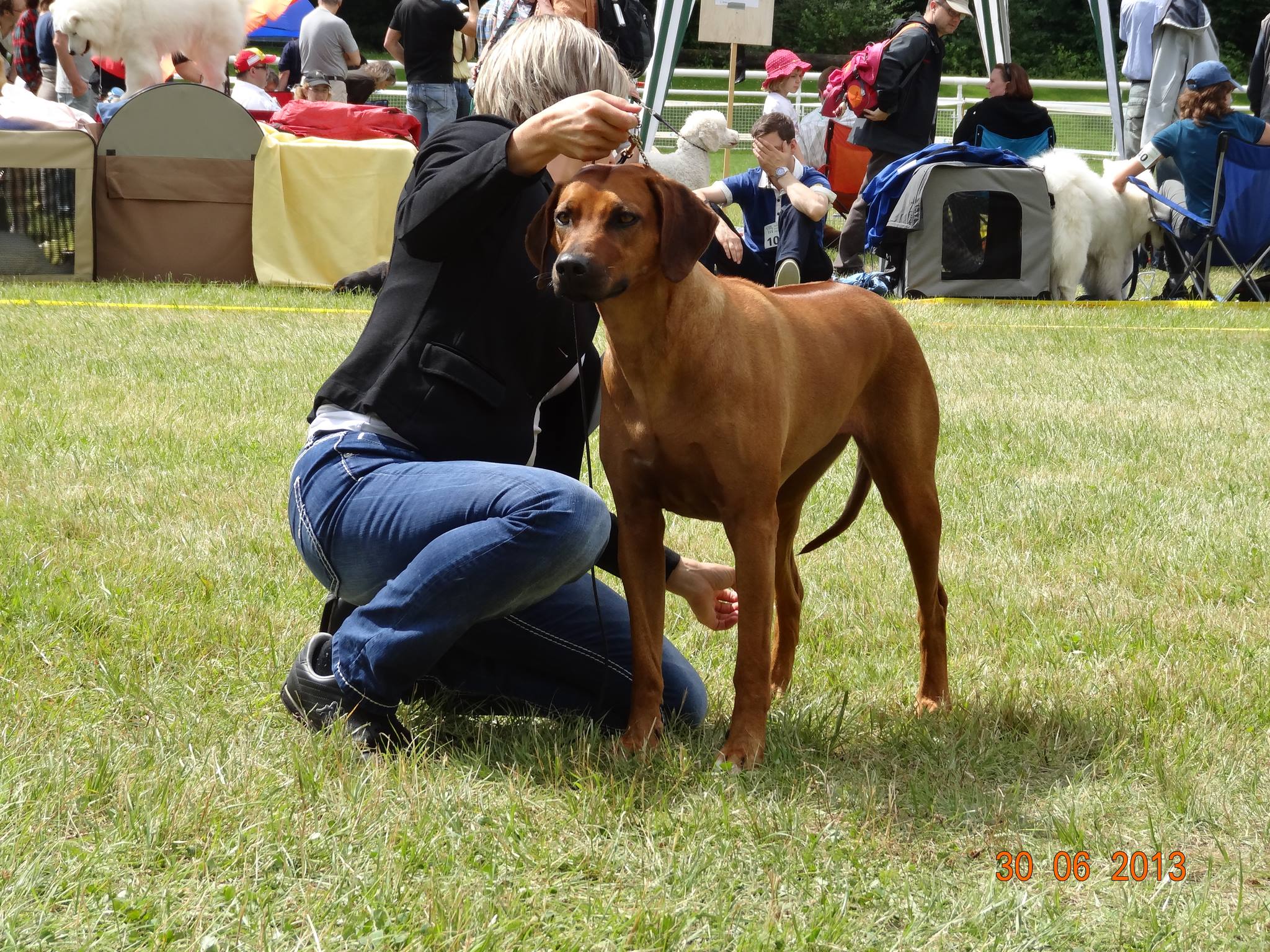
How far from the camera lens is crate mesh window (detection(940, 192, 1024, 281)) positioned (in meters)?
9.65

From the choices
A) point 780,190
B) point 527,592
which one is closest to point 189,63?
point 780,190

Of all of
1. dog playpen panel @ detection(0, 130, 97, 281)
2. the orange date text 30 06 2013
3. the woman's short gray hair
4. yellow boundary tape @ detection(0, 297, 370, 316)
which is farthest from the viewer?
dog playpen panel @ detection(0, 130, 97, 281)

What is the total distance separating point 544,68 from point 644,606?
1146mm

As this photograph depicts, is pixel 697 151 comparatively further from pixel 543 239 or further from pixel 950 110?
pixel 543 239

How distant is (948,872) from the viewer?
2.28 metres

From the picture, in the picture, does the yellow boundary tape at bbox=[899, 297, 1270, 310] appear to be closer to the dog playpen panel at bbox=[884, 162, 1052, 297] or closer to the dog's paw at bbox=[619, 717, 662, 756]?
the dog playpen panel at bbox=[884, 162, 1052, 297]

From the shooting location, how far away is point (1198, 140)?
9836mm

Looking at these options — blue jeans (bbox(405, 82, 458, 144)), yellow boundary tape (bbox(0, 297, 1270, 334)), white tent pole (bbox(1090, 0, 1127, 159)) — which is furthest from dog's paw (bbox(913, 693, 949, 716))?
white tent pole (bbox(1090, 0, 1127, 159))

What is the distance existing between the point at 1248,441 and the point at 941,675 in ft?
10.6

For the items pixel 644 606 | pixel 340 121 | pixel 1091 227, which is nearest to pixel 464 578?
pixel 644 606

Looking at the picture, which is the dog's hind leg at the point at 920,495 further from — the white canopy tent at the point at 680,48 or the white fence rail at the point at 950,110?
the white fence rail at the point at 950,110

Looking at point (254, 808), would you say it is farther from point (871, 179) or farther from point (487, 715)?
point (871, 179)

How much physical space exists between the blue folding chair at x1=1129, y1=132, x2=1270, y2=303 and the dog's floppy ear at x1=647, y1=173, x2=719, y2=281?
Result: 315 inches

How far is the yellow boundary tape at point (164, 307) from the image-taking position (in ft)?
27.0
